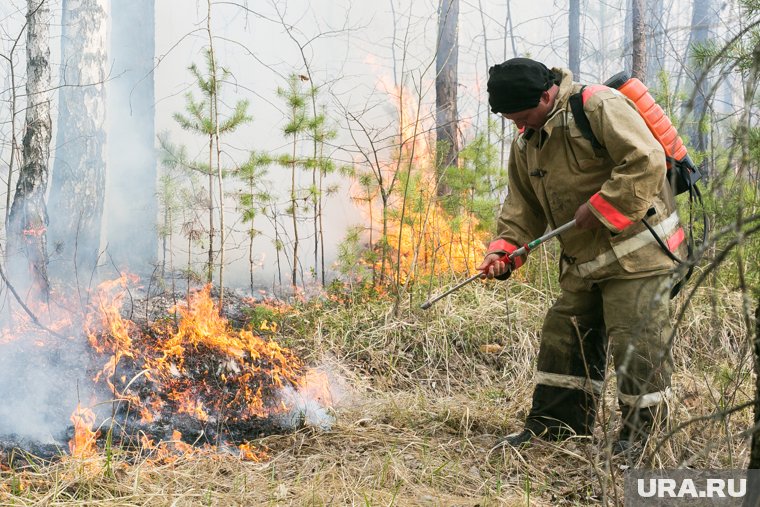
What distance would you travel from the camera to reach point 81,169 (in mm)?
8375

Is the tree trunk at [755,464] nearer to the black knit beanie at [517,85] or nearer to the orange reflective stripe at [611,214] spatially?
the orange reflective stripe at [611,214]

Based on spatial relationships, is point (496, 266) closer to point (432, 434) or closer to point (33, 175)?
point (432, 434)

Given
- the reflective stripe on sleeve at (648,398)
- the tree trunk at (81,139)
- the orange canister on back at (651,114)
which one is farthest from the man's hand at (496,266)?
the tree trunk at (81,139)

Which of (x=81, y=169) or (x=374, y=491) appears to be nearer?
(x=374, y=491)

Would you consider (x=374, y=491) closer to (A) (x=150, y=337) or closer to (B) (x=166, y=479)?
(B) (x=166, y=479)

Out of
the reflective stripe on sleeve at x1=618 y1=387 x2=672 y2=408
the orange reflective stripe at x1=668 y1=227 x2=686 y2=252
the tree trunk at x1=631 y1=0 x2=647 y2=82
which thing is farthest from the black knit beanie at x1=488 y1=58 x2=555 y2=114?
the tree trunk at x1=631 y1=0 x2=647 y2=82

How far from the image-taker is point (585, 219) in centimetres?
339

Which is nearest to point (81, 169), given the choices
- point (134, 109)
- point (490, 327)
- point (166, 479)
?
point (134, 109)

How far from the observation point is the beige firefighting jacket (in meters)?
3.27

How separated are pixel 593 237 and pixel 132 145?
7957 mm

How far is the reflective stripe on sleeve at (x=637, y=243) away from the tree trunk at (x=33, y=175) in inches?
197

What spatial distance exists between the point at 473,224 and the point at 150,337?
3.58 metres

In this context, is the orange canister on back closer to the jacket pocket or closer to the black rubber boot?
the jacket pocket

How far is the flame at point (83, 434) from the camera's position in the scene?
3435mm
